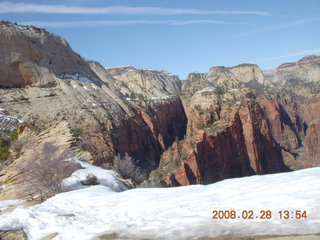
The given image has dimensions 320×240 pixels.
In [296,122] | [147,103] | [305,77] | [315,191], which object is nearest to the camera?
[315,191]

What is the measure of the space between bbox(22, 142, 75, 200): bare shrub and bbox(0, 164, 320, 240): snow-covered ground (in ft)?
6.29

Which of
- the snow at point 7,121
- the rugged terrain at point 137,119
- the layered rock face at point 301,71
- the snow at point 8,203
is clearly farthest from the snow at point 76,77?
the layered rock face at point 301,71

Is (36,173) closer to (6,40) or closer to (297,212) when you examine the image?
(297,212)

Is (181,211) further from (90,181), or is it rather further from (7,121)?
(7,121)

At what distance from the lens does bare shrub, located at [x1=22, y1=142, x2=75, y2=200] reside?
10.3m

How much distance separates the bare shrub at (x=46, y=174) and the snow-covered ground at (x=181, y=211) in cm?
192

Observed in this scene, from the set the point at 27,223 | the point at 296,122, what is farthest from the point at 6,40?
the point at 296,122

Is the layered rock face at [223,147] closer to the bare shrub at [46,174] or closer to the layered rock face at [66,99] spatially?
the layered rock face at [66,99]

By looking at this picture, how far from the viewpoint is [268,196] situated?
20.2 ft

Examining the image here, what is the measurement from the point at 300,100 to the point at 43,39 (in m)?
89.4

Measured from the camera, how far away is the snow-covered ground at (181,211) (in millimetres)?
5324

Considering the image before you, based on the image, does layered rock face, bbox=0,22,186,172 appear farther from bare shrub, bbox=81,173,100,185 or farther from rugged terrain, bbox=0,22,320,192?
bare shrub, bbox=81,173,100,185

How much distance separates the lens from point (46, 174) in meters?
10.6

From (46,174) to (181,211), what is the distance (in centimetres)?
604
